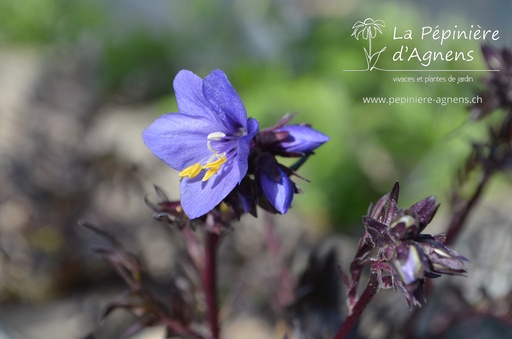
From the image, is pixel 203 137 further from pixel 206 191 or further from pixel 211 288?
pixel 211 288

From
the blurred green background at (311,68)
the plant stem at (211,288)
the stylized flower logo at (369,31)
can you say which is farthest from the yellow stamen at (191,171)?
the blurred green background at (311,68)

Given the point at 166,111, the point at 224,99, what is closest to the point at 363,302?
the point at 224,99

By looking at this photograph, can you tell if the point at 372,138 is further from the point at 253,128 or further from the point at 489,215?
the point at 253,128

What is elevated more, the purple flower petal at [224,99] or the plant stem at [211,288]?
the purple flower petal at [224,99]

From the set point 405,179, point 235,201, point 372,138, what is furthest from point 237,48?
point 235,201

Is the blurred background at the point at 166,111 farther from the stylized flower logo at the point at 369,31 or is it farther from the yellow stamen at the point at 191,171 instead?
the yellow stamen at the point at 191,171

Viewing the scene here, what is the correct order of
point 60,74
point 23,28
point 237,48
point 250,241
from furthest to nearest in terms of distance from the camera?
point 23,28
point 237,48
point 60,74
point 250,241

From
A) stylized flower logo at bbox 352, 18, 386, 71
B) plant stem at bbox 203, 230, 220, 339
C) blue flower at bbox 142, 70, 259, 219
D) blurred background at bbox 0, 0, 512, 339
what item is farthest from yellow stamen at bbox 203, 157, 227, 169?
stylized flower logo at bbox 352, 18, 386, 71
